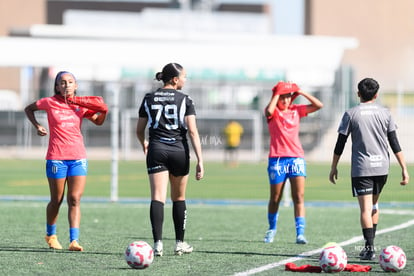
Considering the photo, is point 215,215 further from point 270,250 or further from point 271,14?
point 271,14

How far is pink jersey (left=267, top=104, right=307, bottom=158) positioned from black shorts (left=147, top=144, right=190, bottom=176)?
242 centimetres

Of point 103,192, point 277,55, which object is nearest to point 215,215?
point 103,192

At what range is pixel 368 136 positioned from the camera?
10875 millimetres

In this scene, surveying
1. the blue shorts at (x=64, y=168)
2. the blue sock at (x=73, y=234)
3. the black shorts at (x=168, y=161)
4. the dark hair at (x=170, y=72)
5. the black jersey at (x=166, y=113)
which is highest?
the dark hair at (x=170, y=72)

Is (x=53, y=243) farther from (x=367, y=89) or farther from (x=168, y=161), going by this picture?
(x=367, y=89)

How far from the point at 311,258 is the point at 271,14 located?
3086 inches

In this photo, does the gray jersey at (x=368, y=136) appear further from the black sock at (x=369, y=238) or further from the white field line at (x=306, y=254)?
the white field line at (x=306, y=254)

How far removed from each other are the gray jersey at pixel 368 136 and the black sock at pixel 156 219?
6.73 feet

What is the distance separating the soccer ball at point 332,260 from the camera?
9547 mm

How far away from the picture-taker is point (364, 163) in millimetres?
10852

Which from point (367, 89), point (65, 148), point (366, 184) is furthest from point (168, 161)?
point (367, 89)

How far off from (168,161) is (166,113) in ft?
1.67

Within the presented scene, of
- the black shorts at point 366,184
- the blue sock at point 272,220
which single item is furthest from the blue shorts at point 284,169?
the black shorts at point 366,184

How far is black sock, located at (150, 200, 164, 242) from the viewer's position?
10.9 meters
